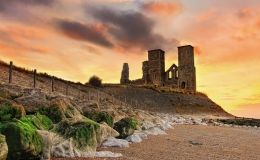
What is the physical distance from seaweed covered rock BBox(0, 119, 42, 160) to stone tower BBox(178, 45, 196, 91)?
5374cm

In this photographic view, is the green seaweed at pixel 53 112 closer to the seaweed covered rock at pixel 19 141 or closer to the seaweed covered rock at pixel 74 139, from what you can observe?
the seaweed covered rock at pixel 74 139

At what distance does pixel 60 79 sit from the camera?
31109 millimetres

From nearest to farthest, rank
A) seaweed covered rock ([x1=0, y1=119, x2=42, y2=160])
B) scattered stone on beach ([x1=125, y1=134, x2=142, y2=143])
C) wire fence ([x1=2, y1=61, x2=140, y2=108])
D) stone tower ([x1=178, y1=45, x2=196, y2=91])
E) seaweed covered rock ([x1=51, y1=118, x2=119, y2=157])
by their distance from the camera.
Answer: seaweed covered rock ([x1=0, y1=119, x2=42, y2=160]), seaweed covered rock ([x1=51, y1=118, x2=119, y2=157]), scattered stone on beach ([x1=125, y1=134, x2=142, y2=143]), wire fence ([x1=2, y1=61, x2=140, y2=108]), stone tower ([x1=178, y1=45, x2=196, y2=91])

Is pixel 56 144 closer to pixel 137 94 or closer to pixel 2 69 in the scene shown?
pixel 2 69

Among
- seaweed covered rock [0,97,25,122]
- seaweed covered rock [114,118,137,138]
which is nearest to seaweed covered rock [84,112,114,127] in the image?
seaweed covered rock [114,118,137,138]

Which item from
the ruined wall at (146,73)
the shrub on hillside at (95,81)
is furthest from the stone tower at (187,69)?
the shrub on hillside at (95,81)

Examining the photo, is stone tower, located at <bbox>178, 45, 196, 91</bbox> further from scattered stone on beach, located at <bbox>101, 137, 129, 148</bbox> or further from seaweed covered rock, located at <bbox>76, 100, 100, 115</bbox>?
scattered stone on beach, located at <bbox>101, 137, 129, 148</bbox>

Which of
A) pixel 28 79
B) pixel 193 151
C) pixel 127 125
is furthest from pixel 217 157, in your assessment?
pixel 28 79

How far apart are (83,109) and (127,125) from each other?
2.05 meters

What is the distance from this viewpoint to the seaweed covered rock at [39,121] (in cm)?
562

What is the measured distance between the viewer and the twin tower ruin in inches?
2218

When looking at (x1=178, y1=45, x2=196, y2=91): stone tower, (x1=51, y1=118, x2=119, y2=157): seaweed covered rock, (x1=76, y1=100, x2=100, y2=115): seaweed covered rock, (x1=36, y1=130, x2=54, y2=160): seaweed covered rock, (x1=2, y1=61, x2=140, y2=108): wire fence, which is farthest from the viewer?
(x1=178, y1=45, x2=196, y2=91): stone tower

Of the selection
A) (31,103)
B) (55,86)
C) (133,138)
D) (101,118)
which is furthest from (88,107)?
(55,86)

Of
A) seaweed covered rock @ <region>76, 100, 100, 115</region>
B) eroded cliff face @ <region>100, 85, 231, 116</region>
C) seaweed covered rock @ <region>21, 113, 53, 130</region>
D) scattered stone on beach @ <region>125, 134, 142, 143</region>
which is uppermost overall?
eroded cliff face @ <region>100, 85, 231, 116</region>
